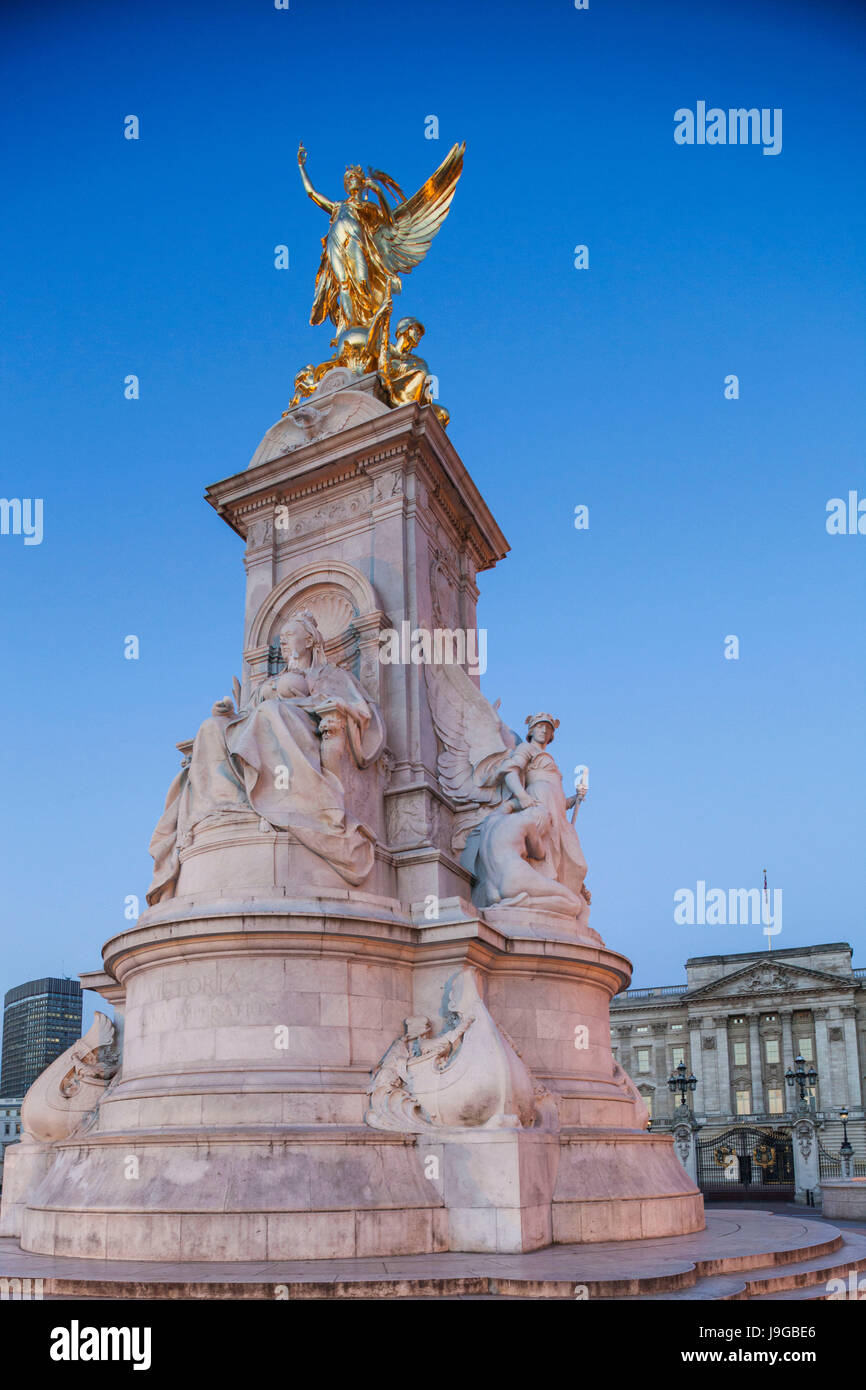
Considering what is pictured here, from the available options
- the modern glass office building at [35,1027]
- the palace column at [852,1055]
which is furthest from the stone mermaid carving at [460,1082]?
the palace column at [852,1055]

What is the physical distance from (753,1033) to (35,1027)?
4955cm

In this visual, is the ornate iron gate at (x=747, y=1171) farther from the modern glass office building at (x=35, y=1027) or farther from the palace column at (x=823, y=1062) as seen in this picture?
the modern glass office building at (x=35, y=1027)

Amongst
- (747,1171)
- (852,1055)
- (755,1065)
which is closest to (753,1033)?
(755,1065)

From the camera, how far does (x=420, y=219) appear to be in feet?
73.4

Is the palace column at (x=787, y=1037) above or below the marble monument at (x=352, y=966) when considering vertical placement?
below

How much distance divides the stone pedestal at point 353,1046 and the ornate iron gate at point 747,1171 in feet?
74.0

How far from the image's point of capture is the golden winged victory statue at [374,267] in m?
21.3

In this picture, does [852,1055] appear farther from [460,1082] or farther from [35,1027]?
[460,1082]

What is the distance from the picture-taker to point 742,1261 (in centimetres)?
1053

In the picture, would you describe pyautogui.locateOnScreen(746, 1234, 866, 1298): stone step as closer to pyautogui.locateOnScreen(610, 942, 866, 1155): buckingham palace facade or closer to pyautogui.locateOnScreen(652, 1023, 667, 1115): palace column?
pyautogui.locateOnScreen(652, 1023, 667, 1115): palace column

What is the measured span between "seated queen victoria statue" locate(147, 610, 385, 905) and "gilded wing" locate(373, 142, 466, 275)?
10.2 metres

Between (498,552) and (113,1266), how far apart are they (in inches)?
602

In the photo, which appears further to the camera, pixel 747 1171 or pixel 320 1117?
pixel 747 1171
